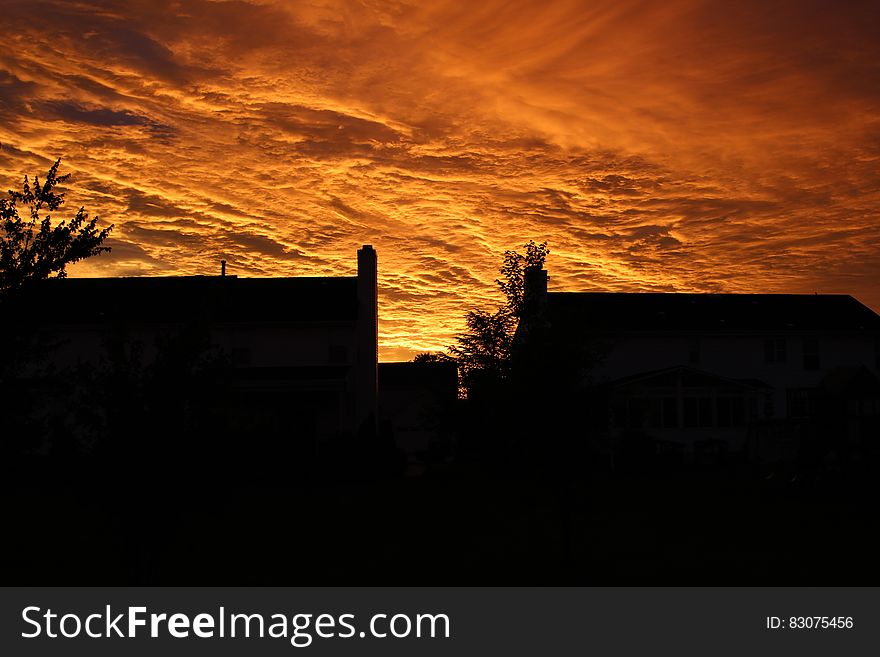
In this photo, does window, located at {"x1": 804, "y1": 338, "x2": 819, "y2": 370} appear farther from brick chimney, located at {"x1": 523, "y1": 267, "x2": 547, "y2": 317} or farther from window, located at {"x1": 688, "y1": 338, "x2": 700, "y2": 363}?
brick chimney, located at {"x1": 523, "y1": 267, "x2": 547, "y2": 317}

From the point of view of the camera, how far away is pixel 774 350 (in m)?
49.5

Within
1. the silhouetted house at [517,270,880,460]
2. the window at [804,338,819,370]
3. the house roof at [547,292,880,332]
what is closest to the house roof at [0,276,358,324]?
the silhouetted house at [517,270,880,460]

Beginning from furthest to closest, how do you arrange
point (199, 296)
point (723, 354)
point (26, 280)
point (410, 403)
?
point (410, 403), point (723, 354), point (199, 296), point (26, 280)

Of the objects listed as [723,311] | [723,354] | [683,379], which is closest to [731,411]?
[683,379]

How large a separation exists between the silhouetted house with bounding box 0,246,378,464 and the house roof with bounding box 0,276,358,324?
51mm

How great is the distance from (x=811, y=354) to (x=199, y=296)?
33.6 meters

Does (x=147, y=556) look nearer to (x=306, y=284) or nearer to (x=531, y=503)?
(x=531, y=503)

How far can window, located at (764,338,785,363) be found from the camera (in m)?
49.4

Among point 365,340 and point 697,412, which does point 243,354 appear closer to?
point 365,340

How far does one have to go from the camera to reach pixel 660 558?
626 inches

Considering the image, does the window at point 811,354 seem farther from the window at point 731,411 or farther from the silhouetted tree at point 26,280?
the silhouetted tree at point 26,280

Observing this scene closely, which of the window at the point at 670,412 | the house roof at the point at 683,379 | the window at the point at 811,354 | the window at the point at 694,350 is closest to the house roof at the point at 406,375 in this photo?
the window at the point at 694,350

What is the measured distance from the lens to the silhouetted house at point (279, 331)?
3884cm
